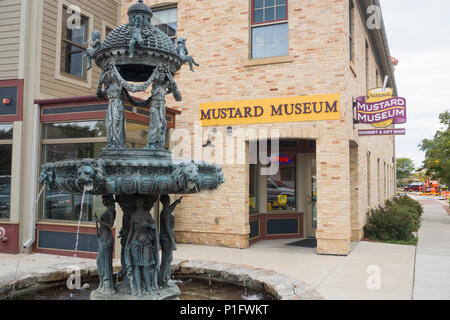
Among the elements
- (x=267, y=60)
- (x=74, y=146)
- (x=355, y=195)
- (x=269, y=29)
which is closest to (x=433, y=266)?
(x=355, y=195)

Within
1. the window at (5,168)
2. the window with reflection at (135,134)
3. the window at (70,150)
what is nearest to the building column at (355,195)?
the window with reflection at (135,134)

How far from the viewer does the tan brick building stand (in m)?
9.33

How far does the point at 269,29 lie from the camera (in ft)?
34.0

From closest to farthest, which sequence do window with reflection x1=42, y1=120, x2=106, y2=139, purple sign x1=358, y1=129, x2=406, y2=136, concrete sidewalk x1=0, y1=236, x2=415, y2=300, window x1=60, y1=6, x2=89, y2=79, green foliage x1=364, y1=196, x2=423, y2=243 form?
concrete sidewalk x1=0, y1=236, x2=415, y2=300 → window with reflection x1=42, y1=120, x2=106, y2=139 → purple sign x1=358, y1=129, x2=406, y2=136 → window x1=60, y1=6, x2=89, y2=79 → green foliage x1=364, y1=196, x2=423, y2=243

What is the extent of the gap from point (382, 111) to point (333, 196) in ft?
8.94

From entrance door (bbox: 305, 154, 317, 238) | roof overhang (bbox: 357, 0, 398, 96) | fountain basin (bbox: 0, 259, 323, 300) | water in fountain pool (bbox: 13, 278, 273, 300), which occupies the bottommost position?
water in fountain pool (bbox: 13, 278, 273, 300)

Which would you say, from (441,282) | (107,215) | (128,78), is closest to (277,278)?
(107,215)

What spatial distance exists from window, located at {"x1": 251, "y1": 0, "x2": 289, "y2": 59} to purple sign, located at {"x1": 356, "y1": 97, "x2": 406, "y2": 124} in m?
2.52

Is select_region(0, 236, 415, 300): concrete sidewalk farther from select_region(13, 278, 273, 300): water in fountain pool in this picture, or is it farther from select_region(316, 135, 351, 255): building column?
select_region(13, 278, 273, 300): water in fountain pool

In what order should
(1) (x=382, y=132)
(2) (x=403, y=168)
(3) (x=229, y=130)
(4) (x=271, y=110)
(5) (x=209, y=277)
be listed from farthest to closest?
1. (2) (x=403, y=168)
2. (1) (x=382, y=132)
3. (3) (x=229, y=130)
4. (4) (x=271, y=110)
5. (5) (x=209, y=277)

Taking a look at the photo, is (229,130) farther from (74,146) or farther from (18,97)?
(18,97)

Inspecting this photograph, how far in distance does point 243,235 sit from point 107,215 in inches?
225

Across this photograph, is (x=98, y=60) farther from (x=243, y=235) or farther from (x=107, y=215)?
(x=243, y=235)

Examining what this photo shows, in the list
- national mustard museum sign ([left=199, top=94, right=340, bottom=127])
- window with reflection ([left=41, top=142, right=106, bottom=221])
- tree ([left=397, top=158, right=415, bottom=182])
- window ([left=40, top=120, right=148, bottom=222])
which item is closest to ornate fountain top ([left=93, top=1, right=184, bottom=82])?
window ([left=40, top=120, right=148, bottom=222])
